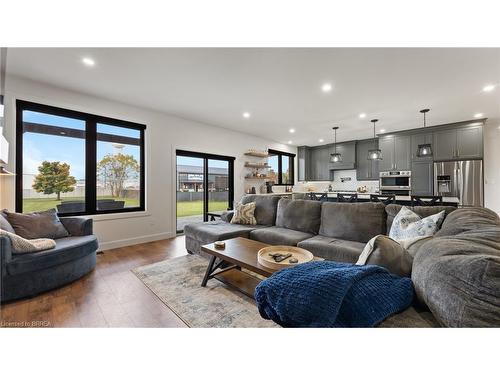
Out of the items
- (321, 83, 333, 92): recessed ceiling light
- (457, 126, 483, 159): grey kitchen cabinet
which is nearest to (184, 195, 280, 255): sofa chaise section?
(321, 83, 333, 92): recessed ceiling light

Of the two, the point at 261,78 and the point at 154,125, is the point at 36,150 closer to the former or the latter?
the point at 154,125

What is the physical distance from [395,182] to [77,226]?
Result: 22.2 feet

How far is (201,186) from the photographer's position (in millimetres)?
4914

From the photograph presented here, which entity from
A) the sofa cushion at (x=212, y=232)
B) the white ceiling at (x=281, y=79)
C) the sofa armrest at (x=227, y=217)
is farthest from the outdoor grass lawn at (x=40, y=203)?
the sofa armrest at (x=227, y=217)

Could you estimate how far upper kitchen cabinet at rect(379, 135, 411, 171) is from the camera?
5.30 metres

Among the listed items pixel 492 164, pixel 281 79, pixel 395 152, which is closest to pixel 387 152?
pixel 395 152

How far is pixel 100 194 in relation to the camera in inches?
139

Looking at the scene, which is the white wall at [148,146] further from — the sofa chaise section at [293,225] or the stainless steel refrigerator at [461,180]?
the stainless steel refrigerator at [461,180]

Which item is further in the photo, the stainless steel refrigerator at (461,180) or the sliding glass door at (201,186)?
the sliding glass door at (201,186)

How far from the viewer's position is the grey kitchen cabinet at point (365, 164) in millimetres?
6156

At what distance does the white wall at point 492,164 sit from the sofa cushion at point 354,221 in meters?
4.52

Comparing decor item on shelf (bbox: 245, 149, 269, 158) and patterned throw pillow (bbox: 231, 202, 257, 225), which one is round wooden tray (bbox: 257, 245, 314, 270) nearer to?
patterned throw pillow (bbox: 231, 202, 257, 225)

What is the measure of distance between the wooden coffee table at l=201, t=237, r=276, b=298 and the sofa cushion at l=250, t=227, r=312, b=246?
49 centimetres
